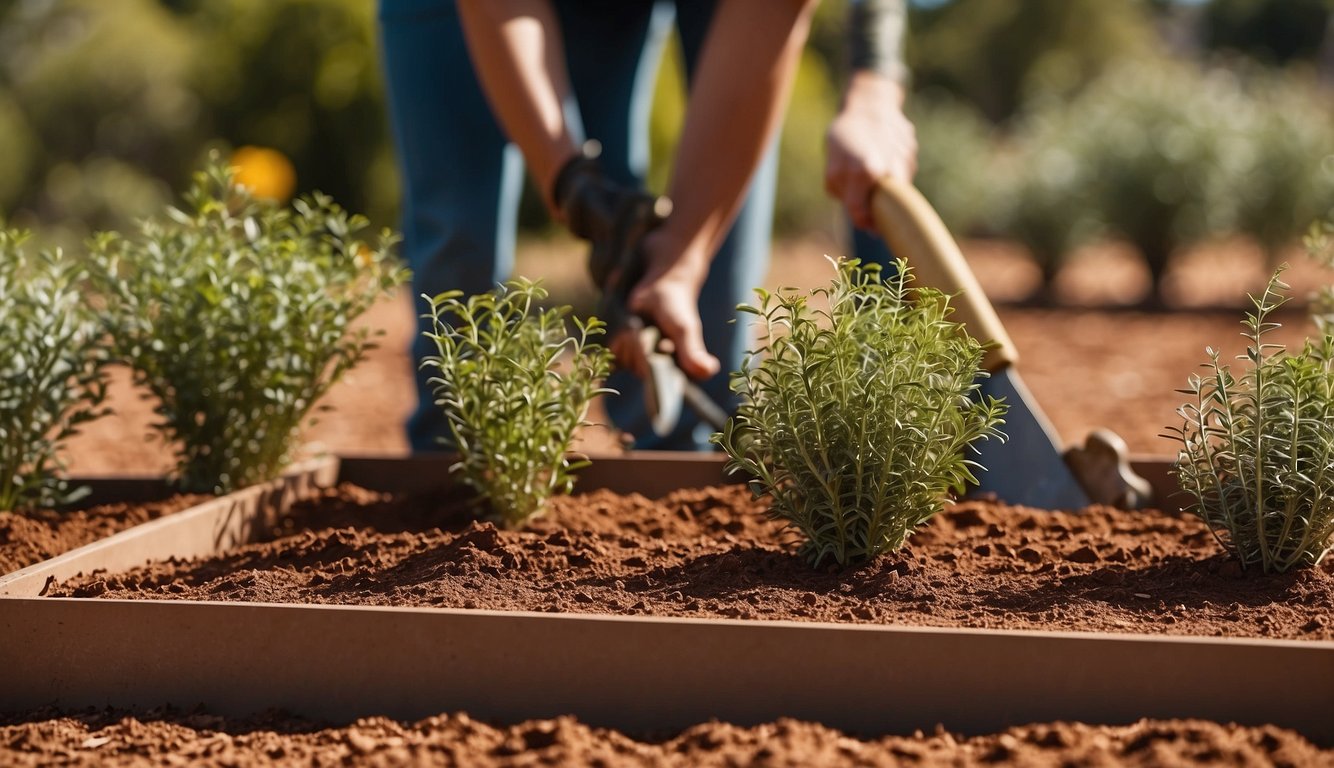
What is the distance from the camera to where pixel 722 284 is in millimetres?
3129

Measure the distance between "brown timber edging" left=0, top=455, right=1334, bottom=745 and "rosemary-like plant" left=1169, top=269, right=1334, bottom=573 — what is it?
29 centimetres

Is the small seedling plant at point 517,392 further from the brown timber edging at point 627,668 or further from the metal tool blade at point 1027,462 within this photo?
the metal tool blade at point 1027,462

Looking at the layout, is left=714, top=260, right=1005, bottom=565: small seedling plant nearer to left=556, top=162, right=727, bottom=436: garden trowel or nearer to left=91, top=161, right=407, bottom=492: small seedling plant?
left=556, top=162, right=727, bottom=436: garden trowel

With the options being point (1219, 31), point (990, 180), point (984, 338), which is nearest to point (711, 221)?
point (984, 338)

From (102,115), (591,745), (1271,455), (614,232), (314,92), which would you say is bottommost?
A: (591,745)

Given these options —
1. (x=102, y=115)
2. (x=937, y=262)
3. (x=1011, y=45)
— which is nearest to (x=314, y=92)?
(x=102, y=115)

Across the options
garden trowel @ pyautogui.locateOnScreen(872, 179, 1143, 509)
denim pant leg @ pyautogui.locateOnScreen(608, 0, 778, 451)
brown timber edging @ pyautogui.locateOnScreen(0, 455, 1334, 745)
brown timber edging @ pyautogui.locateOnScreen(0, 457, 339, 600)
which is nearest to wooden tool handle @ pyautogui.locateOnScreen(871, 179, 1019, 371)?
garden trowel @ pyautogui.locateOnScreen(872, 179, 1143, 509)

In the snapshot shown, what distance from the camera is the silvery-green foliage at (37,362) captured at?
2098 millimetres

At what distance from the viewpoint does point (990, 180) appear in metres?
11.5

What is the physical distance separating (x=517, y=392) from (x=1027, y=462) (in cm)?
89

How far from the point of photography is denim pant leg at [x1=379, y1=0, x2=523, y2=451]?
286 cm

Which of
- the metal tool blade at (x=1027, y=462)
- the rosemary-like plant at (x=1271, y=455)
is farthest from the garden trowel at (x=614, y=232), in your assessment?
the rosemary-like plant at (x=1271, y=455)

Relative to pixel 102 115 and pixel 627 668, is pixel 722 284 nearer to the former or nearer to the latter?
pixel 627 668

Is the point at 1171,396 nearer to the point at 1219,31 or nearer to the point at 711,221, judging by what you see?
the point at 711,221
